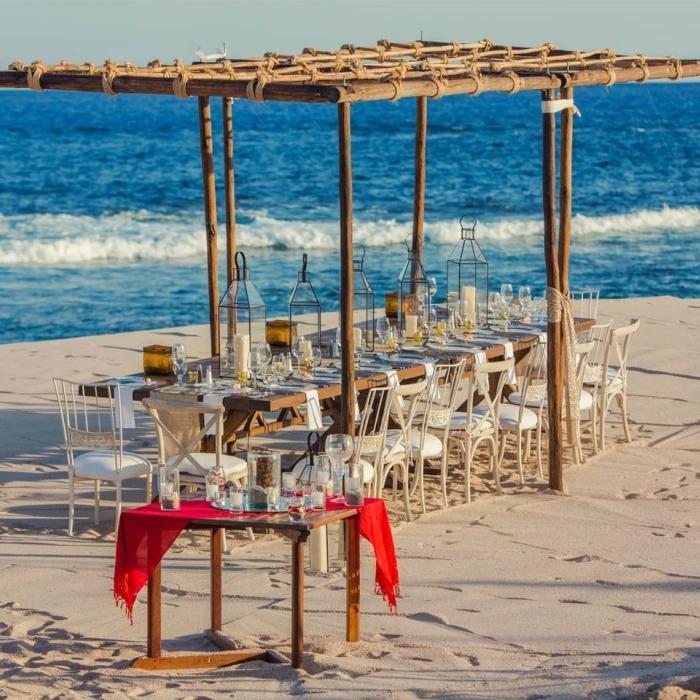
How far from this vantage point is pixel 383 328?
805cm

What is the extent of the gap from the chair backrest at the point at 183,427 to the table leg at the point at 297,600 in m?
1.49

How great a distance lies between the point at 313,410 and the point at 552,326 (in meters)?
1.59

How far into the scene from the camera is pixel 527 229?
1097 inches

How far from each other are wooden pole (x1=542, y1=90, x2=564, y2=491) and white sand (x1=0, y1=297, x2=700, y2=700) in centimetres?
22

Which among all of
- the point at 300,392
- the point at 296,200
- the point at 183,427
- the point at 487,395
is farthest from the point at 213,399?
the point at 296,200

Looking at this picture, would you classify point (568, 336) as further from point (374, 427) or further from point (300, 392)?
point (300, 392)

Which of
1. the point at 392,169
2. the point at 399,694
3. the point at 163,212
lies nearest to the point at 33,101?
the point at 392,169

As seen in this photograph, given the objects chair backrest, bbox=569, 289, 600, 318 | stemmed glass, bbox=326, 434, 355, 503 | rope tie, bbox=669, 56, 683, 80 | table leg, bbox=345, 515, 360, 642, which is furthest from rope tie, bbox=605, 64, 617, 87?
table leg, bbox=345, 515, 360, 642

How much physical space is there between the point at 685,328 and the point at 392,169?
1019 inches

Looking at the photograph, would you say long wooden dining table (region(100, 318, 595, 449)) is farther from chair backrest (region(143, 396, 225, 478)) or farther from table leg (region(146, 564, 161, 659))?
table leg (region(146, 564, 161, 659))

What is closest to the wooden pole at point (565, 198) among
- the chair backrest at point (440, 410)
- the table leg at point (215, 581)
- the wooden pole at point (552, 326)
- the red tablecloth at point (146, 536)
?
the wooden pole at point (552, 326)

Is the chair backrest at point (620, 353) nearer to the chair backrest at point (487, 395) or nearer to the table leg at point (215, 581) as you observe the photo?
the chair backrest at point (487, 395)

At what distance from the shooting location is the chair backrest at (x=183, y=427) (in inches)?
245

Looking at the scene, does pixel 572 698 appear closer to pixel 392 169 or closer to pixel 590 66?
pixel 590 66
